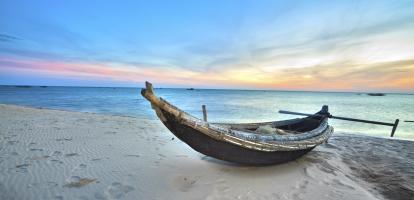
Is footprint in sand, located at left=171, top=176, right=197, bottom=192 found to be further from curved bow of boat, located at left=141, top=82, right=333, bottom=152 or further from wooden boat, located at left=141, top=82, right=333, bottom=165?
curved bow of boat, located at left=141, top=82, right=333, bottom=152

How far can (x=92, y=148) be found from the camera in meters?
6.46

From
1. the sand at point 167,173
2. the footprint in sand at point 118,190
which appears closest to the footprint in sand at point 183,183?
the sand at point 167,173

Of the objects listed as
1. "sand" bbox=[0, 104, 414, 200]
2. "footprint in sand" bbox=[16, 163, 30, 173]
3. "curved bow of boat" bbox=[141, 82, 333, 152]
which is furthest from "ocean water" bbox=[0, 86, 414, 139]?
"footprint in sand" bbox=[16, 163, 30, 173]

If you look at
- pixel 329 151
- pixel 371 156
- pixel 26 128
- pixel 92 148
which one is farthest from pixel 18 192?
pixel 371 156

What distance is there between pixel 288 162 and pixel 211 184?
2532 millimetres

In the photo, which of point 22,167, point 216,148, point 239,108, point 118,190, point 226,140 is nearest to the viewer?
point 118,190

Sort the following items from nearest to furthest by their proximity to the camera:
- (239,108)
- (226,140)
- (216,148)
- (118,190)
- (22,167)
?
(118,190), (226,140), (216,148), (22,167), (239,108)

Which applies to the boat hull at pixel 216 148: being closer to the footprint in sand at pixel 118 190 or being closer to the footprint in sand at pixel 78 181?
the footprint in sand at pixel 118 190

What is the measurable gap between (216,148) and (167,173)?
1348mm

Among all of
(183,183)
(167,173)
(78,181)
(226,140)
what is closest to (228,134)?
(226,140)

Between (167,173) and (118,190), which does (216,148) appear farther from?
(118,190)

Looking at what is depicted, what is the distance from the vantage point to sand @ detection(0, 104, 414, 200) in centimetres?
386

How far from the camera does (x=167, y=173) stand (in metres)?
4.73

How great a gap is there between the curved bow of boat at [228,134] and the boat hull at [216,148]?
69 millimetres
